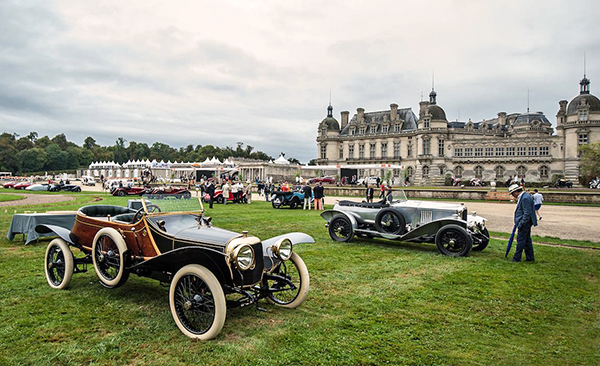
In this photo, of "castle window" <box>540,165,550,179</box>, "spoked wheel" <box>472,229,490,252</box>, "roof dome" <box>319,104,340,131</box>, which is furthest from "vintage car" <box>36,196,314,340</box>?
"roof dome" <box>319,104,340,131</box>

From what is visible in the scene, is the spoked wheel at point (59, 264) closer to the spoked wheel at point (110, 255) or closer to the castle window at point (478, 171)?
the spoked wheel at point (110, 255)

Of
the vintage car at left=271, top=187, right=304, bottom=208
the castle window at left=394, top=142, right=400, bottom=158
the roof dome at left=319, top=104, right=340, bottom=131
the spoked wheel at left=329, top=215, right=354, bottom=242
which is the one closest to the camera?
the spoked wheel at left=329, top=215, right=354, bottom=242

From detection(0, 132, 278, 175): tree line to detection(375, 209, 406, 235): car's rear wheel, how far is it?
105 meters

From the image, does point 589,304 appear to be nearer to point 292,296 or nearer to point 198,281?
point 292,296

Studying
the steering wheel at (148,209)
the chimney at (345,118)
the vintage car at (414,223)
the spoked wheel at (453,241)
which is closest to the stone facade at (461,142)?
the chimney at (345,118)

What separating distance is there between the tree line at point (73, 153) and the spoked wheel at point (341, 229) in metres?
104

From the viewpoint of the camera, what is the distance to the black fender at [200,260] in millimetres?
4562

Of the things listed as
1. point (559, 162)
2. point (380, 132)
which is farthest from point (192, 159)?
point (559, 162)

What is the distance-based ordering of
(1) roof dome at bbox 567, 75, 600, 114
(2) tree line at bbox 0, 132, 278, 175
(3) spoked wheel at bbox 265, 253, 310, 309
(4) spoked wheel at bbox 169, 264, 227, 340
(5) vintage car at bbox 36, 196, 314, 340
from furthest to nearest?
1. (2) tree line at bbox 0, 132, 278, 175
2. (1) roof dome at bbox 567, 75, 600, 114
3. (3) spoked wheel at bbox 265, 253, 310, 309
4. (5) vintage car at bbox 36, 196, 314, 340
5. (4) spoked wheel at bbox 169, 264, 227, 340

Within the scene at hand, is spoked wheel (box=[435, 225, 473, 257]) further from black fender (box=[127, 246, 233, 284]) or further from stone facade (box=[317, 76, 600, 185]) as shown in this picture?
stone facade (box=[317, 76, 600, 185])

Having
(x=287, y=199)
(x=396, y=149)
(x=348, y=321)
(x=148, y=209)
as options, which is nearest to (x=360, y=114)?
(x=396, y=149)

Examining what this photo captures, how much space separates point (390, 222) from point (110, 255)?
728cm

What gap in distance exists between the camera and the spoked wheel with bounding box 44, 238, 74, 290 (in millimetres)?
6051

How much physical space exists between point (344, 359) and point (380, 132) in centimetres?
6845
